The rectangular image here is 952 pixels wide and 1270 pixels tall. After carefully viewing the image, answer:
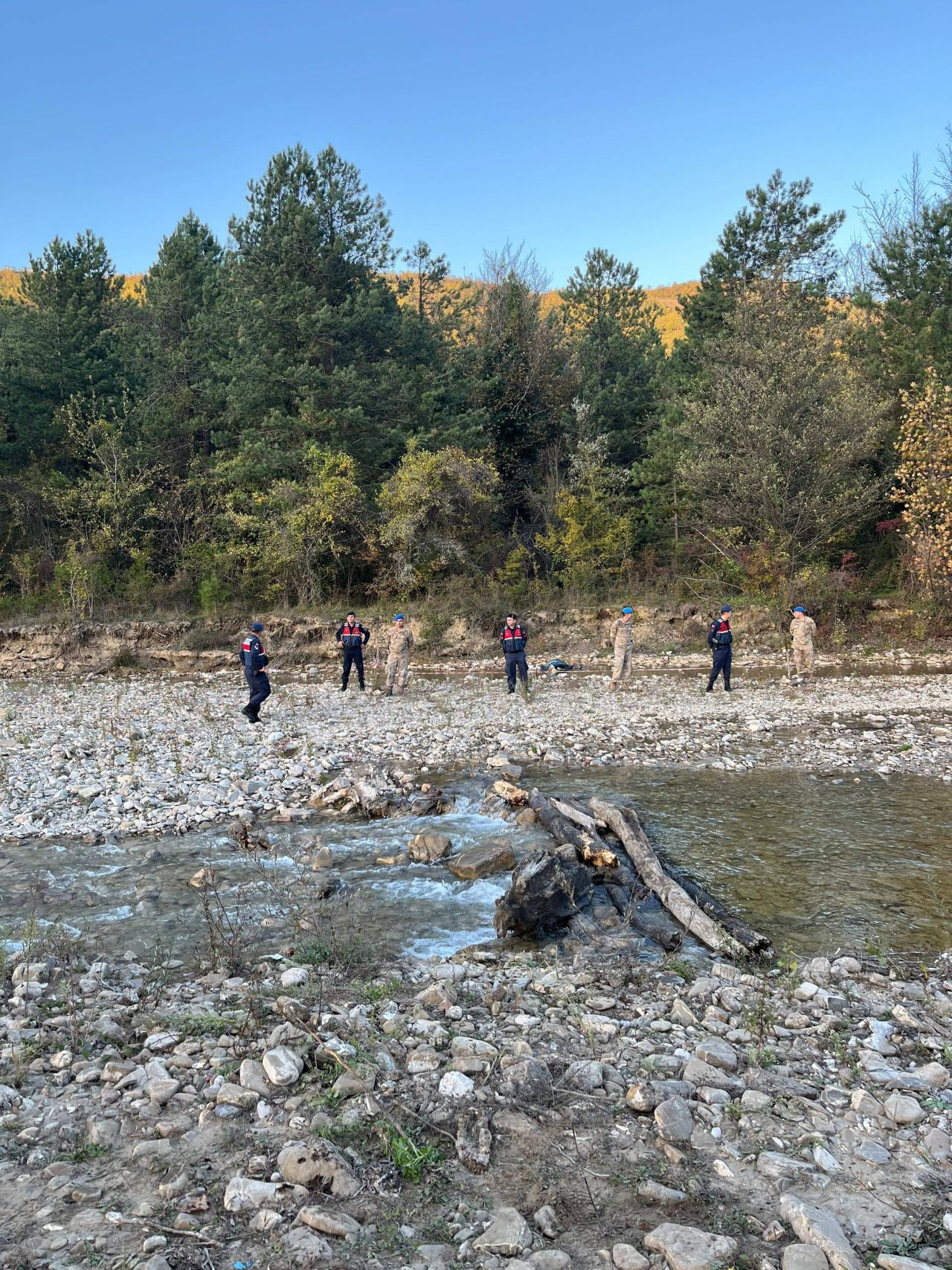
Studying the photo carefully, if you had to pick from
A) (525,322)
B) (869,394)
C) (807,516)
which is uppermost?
(525,322)

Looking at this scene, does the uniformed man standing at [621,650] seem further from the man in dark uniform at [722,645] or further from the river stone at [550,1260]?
the river stone at [550,1260]

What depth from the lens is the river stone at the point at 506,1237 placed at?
3.46m

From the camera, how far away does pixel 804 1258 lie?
10.8ft

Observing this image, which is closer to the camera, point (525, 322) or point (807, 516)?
point (807, 516)

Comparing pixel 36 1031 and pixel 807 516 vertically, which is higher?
pixel 807 516

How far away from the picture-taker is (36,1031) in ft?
17.6

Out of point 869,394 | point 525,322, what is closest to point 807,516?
point 869,394

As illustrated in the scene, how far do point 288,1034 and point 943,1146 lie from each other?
3757 millimetres

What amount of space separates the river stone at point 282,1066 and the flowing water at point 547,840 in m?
2.43

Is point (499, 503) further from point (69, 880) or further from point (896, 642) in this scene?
point (69, 880)

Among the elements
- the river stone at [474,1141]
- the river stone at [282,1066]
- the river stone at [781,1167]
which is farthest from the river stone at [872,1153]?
the river stone at [282,1066]

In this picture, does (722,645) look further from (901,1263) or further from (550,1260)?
(550,1260)

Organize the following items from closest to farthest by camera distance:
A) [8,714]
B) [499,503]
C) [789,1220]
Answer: [789,1220] < [8,714] < [499,503]

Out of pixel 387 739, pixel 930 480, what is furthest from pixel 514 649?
pixel 930 480
